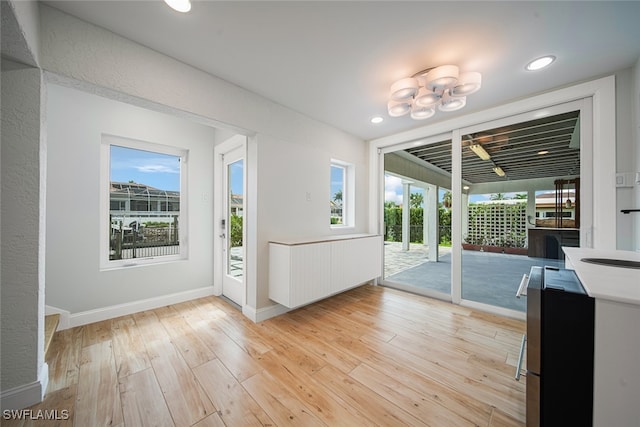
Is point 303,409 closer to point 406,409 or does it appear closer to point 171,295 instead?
point 406,409

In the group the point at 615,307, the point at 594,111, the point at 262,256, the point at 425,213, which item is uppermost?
the point at 594,111

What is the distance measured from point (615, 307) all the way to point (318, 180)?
2900 mm

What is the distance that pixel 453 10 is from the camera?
1.49 meters

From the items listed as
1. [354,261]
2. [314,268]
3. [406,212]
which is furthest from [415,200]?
[314,268]

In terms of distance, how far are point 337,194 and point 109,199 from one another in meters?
3.11

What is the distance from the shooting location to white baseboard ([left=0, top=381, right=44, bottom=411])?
136cm

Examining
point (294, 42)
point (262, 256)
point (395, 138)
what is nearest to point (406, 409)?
point (262, 256)

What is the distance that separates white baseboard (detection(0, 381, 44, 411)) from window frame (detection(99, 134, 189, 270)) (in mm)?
1440

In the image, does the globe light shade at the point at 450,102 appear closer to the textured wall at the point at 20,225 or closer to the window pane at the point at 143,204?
the textured wall at the point at 20,225

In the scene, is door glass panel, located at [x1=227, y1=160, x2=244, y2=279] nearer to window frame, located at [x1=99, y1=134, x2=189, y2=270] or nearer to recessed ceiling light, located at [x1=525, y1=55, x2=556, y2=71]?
window frame, located at [x1=99, y1=134, x2=189, y2=270]

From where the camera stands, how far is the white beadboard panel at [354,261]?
3.03 metres

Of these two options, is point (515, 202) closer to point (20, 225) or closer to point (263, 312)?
point (263, 312)

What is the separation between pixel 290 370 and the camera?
1.79 m

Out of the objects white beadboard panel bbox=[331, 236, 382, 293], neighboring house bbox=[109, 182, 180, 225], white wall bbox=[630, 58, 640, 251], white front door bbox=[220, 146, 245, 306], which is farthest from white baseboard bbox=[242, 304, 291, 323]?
white wall bbox=[630, 58, 640, 251]
